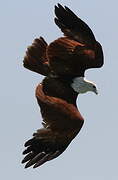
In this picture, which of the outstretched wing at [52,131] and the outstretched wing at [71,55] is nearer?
the outstretched wing at [52,131]

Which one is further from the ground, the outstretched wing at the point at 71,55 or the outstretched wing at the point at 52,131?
the outstretched wing at the point at 71,55

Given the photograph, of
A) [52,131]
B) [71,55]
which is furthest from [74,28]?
[52,131]

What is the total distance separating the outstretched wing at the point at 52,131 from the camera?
189750mm

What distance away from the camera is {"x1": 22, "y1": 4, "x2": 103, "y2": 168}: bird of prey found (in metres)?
190

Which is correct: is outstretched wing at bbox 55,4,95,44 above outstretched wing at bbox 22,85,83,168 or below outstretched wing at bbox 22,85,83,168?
above

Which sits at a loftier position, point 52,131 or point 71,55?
point 71,55

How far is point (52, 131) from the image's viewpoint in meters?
190

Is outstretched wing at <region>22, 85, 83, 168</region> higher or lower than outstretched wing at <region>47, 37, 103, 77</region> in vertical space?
lower

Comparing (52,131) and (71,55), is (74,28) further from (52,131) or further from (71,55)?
(52,131)

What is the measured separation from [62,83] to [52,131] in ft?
3.85

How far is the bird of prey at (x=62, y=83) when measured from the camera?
189875mm

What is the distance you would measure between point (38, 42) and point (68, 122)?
194 cm

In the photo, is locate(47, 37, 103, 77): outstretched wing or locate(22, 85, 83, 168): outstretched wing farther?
locate(47, 37, 103, 77): outstretched wing

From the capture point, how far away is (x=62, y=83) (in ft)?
626
